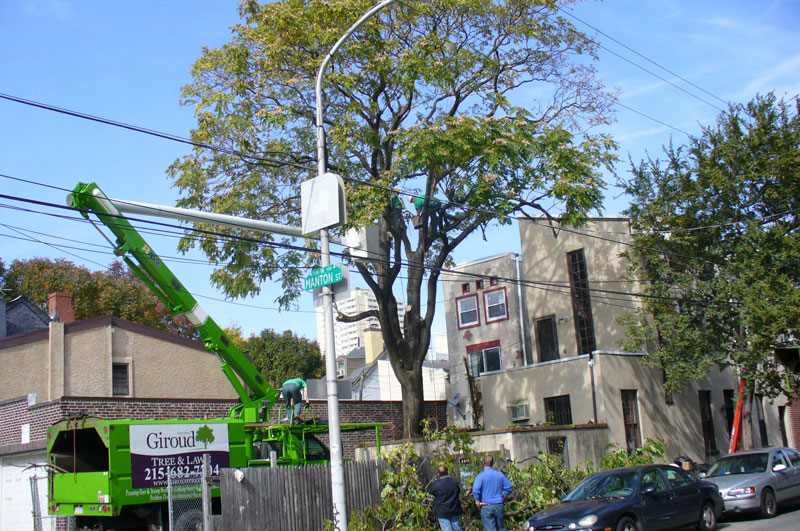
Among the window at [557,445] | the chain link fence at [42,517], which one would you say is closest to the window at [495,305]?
the window at [557,445]

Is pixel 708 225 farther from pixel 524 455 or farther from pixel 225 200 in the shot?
pixel 225 200

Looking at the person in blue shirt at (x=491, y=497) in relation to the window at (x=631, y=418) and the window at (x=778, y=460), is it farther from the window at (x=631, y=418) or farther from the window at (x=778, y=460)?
the window at (x=631, y=418)

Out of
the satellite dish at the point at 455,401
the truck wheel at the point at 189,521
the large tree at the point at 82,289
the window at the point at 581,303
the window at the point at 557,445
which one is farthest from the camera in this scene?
the large tree at the point at 82,289

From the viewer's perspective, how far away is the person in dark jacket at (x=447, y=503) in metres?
12.9

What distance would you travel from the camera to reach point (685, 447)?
27.0 meters

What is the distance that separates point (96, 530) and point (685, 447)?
67.0 ft

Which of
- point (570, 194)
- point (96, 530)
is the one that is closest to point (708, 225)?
point (570, 194)

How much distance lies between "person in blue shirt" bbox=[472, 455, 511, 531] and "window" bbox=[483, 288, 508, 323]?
2100cm

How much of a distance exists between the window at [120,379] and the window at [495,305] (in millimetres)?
16133

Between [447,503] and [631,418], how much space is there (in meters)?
14.4

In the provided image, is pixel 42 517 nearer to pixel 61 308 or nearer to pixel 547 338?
pixel 61 308

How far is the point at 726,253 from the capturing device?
24.6 meters

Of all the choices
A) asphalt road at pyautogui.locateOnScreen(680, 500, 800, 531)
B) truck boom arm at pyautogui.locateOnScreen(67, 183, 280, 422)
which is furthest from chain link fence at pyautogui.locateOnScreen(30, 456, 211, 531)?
asphalt road at pyautogui.locateOnScreen(680, 500, 800, 531)

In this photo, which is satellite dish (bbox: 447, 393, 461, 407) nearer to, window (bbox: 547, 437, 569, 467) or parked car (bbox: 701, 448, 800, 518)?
window (bbox: 547, 437, 569, 467)
